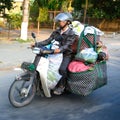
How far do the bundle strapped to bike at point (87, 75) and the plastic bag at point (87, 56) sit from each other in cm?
6

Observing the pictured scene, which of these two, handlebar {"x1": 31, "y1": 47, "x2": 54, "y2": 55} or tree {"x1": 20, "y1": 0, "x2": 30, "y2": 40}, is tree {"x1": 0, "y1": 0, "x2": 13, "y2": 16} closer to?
tree {"x1": 20, "y1": 0, "x2": 30, "y2": 40}

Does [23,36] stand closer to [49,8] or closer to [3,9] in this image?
[3,9]

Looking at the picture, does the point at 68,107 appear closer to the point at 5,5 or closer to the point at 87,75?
the point at 87,75

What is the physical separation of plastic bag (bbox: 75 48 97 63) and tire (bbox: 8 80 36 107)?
1019 mm

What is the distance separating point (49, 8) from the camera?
34562mm

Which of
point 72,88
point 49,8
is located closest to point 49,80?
point 72,88

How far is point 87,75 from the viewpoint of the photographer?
716 centimetres

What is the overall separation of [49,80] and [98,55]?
3.78 feet

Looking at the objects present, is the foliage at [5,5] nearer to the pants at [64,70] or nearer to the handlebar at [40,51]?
the pants at [64,70]

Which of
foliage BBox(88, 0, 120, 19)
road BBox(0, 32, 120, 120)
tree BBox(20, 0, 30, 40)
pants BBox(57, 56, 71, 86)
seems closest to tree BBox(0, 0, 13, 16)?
tree BBox(20, 0, 30, 40)

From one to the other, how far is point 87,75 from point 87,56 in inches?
14.2

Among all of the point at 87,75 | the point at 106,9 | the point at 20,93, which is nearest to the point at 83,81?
the point at 87,75

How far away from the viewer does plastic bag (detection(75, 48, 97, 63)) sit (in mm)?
7246

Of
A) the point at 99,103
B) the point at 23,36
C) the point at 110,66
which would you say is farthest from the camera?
the point at 23,36
